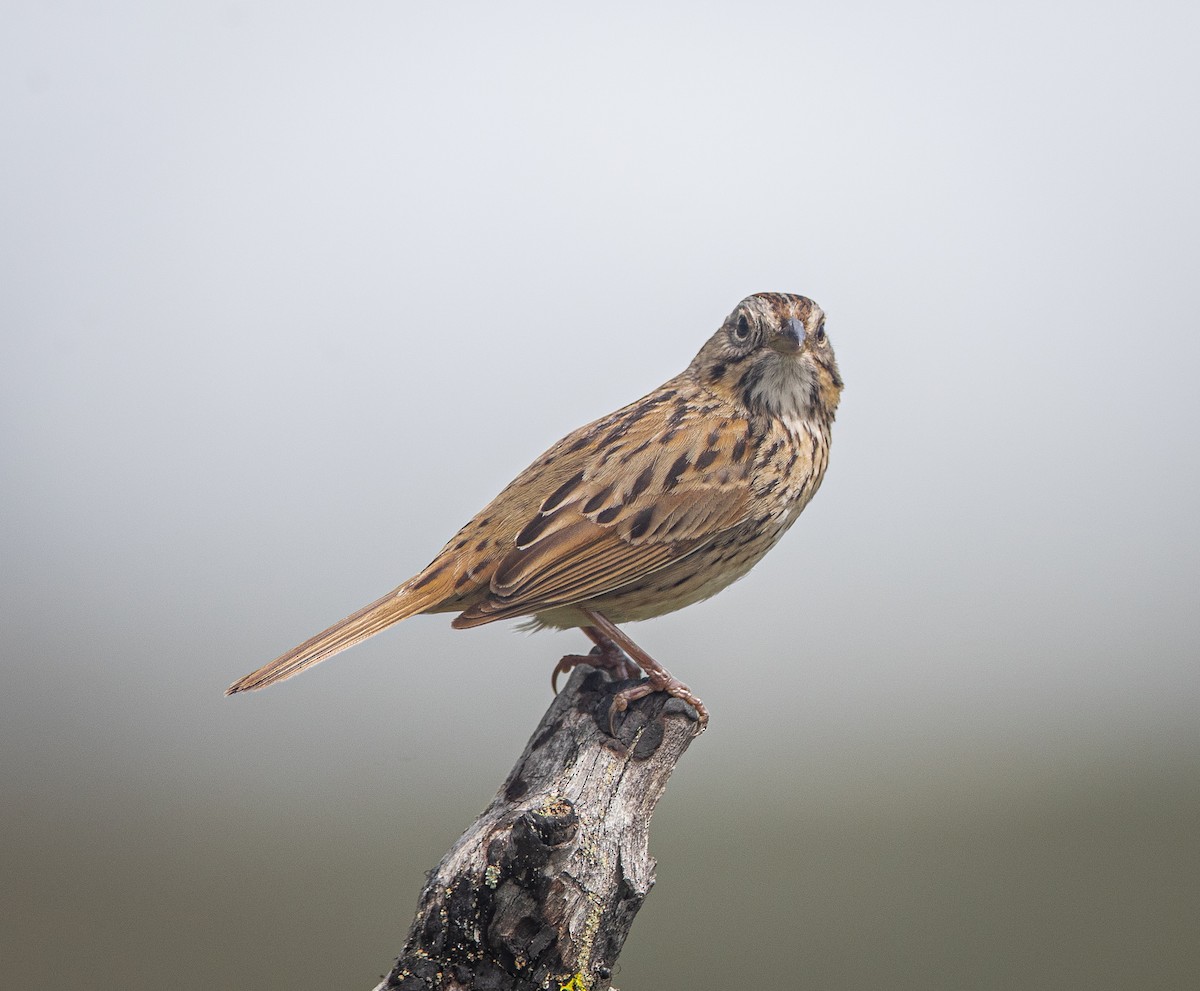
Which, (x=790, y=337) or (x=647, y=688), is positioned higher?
(x=790, y=337)

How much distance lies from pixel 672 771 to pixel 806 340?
227 centimetres

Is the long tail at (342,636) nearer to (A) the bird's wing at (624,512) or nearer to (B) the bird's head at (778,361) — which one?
(A) the bird's wing at (624,512)

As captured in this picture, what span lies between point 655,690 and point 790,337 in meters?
1.86

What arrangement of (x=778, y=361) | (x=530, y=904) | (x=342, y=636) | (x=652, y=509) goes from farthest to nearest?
(x=778, y=361) → (x=652, y=509) → (x=342, y=636) → (x=530, y=904)

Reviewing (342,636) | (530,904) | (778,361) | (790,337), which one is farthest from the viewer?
(778,361)

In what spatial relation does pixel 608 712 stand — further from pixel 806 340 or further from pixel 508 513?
pixel 806 340

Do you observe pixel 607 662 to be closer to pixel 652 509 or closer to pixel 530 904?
pixel 652 509

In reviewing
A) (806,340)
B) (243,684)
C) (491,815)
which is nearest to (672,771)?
(491,815)

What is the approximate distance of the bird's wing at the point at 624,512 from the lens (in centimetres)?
542

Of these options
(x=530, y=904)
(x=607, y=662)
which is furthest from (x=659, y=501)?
(x=530, y=904)

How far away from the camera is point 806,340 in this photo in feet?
19.7

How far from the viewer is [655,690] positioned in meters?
5.22

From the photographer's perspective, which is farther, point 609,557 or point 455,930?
point 609,557

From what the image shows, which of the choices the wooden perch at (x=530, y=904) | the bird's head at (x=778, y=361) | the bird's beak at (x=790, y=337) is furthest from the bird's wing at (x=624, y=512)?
the wooden perch at (x=530, y=904)
